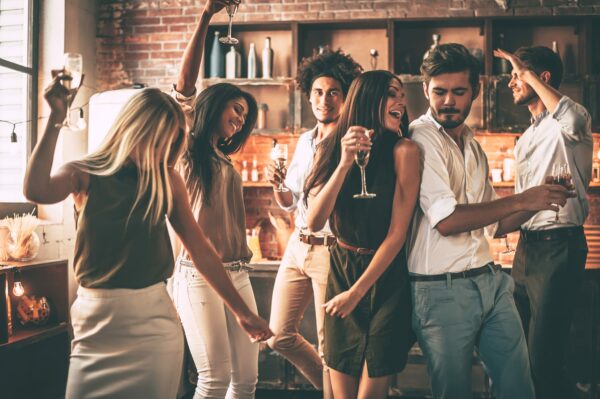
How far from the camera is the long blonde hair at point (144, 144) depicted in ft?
5.85

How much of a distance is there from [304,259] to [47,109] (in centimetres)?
250

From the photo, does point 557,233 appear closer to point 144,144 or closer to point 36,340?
point 144,144

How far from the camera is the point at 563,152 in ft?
10.1

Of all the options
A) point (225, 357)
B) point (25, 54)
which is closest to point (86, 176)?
point (225, 357)

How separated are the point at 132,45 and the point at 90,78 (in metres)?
0.49

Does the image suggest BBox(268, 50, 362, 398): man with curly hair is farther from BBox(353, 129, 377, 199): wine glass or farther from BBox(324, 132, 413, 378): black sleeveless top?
BBox(353, 129, 377, 199): wine glass

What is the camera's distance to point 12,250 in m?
3.53

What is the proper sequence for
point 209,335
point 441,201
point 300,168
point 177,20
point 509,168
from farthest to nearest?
point 177,20 → point 509,168 → point 300,168 → point 209,335 → point 441,201

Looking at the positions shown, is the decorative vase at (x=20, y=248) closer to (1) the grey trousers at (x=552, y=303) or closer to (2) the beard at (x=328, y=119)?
(2) the beard at (x=328, y=119)

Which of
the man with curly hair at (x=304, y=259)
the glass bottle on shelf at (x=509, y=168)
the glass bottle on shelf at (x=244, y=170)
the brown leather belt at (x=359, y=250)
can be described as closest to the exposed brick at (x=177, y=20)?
the glass bottle on shelf at (x=244, y=170)

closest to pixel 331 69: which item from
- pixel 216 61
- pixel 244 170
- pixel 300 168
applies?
pixel 300 168

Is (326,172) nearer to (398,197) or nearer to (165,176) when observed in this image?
(398,197)

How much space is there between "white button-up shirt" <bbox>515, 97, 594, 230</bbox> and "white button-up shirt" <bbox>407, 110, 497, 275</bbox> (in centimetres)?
103

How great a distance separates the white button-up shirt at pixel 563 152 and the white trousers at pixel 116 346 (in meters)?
2.10
